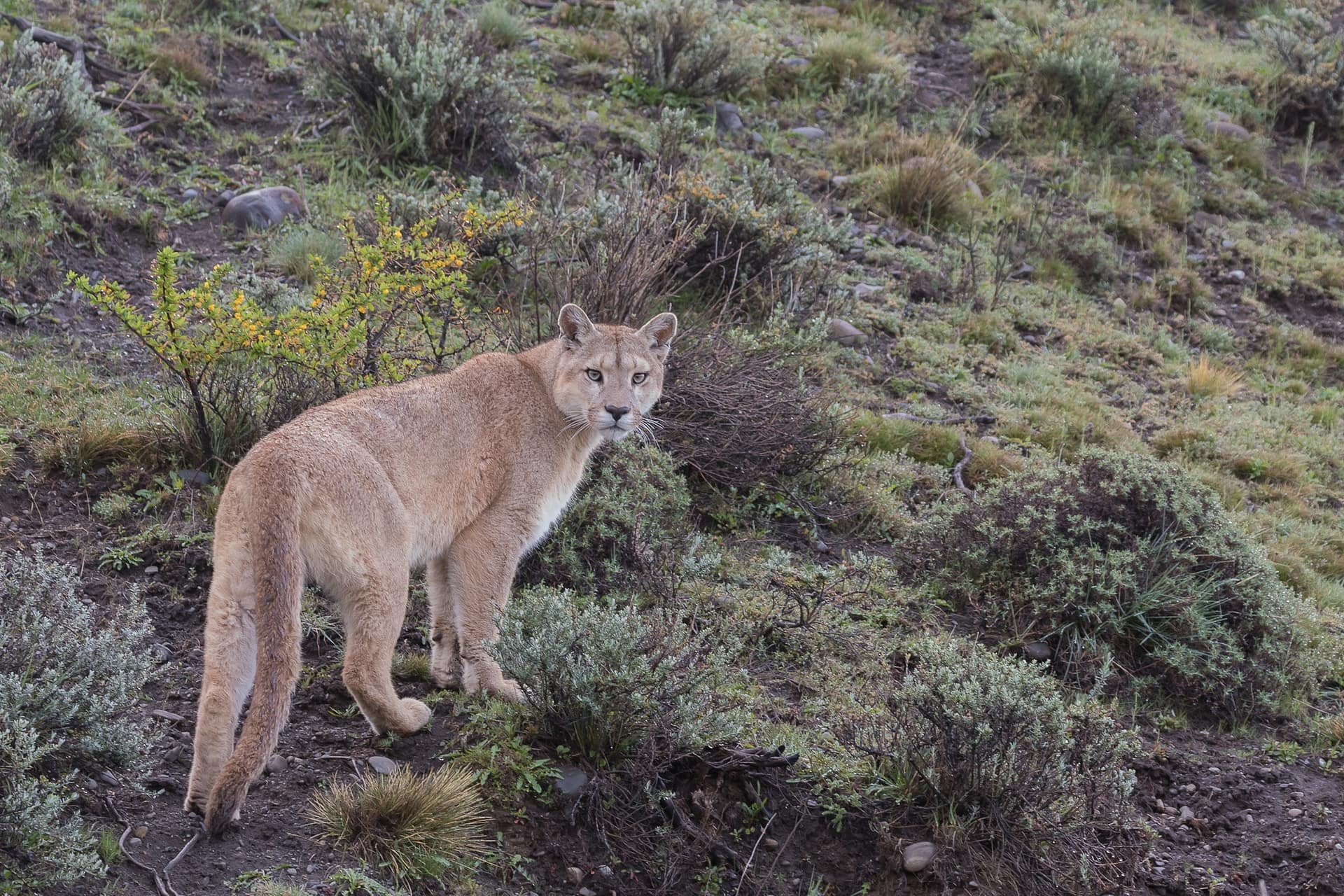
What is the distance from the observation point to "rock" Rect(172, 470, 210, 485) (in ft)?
20.4

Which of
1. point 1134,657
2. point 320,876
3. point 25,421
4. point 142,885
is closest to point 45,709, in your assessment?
point 142,885

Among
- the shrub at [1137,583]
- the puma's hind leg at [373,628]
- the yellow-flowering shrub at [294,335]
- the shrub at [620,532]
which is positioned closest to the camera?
the puma's hind leg at [373,628]

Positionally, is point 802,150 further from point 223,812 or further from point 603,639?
point 223,812

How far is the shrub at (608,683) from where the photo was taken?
182 inches

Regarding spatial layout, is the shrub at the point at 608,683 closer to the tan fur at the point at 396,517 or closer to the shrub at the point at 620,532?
the tan fur at the point at 396,517

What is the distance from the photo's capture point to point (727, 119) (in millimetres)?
12094

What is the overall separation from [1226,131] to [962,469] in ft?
25.2

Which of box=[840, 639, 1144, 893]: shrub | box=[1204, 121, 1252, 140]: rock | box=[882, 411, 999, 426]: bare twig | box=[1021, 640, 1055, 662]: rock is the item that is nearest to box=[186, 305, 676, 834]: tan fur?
box=[840, 639, 1144, 893]: shrub

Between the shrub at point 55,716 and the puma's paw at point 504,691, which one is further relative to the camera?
the puma's paw at point 504,691

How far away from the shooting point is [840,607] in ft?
21.4

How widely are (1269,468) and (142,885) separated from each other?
7.82m

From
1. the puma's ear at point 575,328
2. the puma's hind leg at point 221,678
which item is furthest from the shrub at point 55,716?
the puma's ear at point 575,328

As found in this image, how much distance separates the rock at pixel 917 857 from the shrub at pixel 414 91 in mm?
7385

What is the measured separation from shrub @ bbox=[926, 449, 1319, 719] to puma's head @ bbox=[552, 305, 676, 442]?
2.15 m
